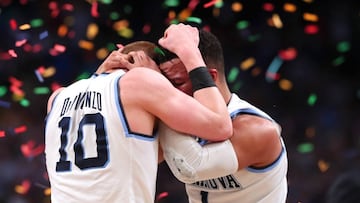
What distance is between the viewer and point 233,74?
5.08 metres

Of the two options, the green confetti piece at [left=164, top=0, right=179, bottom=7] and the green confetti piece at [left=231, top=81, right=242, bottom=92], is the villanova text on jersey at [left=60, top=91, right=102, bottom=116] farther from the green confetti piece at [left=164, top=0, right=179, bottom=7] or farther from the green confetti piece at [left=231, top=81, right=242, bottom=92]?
the green confetti piece at [left=164, top=0, right=179, bottom=7]

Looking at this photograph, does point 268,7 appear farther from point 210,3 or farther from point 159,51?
point 159,51

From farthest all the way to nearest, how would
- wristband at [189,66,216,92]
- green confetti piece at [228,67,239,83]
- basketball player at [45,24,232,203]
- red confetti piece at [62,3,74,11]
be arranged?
1. red confetti piece at [62,3,74,11]
2. green confetti piece at [228,67,239,83]
3. wristband at [189,66,216,92]
4. basketball player at [45,24,232,203]

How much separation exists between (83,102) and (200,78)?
0.41 metres

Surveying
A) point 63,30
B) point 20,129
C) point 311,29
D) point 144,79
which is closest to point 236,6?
point 311,29

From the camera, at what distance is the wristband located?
237 cm

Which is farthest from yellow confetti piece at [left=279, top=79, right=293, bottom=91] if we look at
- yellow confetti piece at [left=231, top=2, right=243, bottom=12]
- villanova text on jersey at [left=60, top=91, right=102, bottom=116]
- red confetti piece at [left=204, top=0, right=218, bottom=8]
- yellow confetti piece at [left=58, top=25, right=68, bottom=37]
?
villanova text on jersey at [left=60, top=91, right=102, bottom=116]

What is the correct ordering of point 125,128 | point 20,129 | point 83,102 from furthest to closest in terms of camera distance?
point 20,129
point 83,102
point 125,128

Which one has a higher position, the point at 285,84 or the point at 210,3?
the point at 210,3

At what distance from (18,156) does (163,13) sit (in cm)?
147

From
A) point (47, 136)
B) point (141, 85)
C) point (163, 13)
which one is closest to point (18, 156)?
point (163, 13)

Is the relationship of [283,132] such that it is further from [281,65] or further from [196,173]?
[196,173]

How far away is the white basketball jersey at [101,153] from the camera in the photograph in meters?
2.27

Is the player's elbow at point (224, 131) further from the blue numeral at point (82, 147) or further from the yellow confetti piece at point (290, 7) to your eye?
the yellow confetti piece at point (290, 7)
